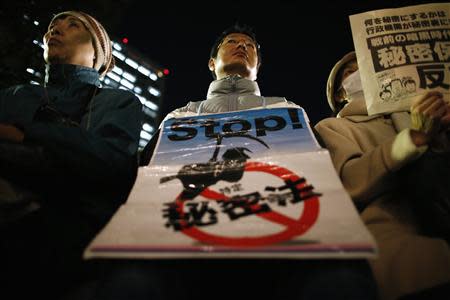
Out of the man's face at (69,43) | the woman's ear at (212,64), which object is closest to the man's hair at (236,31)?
the woman's ear at (212,64)

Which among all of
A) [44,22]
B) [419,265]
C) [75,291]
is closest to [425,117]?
[419,265]

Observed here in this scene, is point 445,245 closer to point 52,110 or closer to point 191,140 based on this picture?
point 191,140

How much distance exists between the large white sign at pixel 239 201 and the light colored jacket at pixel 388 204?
0.34m

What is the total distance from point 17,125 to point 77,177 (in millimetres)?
508

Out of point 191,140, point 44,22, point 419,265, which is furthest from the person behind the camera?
point 44,22

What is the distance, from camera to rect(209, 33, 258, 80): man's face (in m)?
3.78

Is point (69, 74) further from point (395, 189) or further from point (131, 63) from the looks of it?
point (131, 63)

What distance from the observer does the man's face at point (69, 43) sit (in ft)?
11.4

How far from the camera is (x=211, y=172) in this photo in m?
2.07

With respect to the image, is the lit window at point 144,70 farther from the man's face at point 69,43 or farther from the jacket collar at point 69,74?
the jacket collar at point 69,74

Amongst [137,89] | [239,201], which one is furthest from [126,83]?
[239,201]

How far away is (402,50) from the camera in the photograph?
2.57m

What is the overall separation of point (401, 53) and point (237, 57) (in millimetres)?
1710

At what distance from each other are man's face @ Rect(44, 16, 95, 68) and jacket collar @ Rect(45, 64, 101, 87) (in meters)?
0.18
